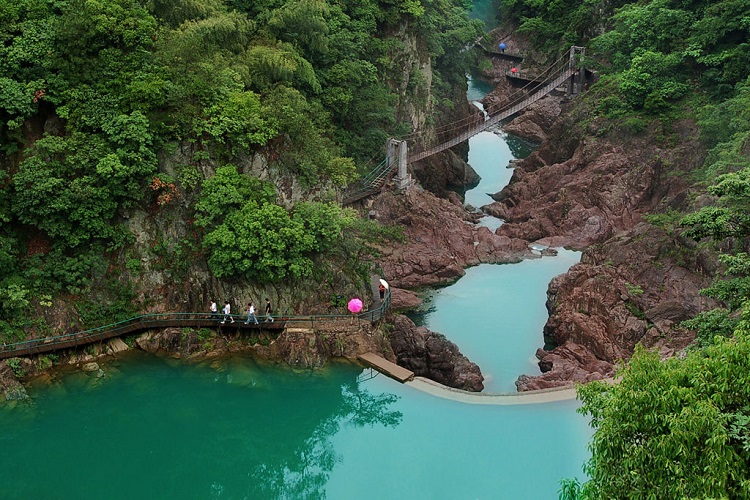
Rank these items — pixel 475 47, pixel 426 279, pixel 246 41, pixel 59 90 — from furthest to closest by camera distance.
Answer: pixel 475 47
pixel 426 279
pixel 246 41
pixel 59 90

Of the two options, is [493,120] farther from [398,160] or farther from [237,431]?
[237,431]

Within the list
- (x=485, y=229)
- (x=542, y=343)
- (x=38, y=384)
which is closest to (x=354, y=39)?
(x=485, y=229)

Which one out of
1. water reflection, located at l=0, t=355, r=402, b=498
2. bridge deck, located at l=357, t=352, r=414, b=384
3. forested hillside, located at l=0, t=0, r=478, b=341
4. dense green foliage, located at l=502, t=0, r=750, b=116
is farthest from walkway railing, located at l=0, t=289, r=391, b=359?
dense green foliage, located at l=502, t=0, r=750, b=116

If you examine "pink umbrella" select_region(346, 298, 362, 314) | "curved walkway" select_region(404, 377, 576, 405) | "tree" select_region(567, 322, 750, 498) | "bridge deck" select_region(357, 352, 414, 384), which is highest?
"pink umbrella" select_region(346, 298, 362, 314)

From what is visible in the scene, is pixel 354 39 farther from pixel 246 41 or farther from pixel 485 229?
pixel 485 229

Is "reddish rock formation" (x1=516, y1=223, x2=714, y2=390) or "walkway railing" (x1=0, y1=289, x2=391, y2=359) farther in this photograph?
"reddish rock formation" (x1=516, y1=223, x2=714, y2=390)

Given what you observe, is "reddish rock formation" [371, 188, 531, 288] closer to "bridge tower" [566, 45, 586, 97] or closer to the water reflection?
the water reflection

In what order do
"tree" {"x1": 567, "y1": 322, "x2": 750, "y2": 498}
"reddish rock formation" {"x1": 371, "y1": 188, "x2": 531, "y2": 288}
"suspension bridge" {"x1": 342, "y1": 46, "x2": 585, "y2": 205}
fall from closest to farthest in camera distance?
"tree" {"x1": 567, "y1": 322, "x2": 750, "y2": 498} < "reddish rock formation" {"x1": 371, "y1": 188, "x2": 531, "y2": 288} < "suspension bridge" {"x1": 342, "y1": 46, "x2": 585, "y2": 205}
